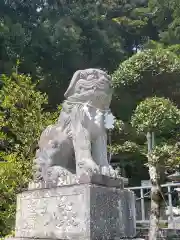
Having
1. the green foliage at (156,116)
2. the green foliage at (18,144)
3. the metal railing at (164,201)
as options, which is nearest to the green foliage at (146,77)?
the green foliage at (156,116)

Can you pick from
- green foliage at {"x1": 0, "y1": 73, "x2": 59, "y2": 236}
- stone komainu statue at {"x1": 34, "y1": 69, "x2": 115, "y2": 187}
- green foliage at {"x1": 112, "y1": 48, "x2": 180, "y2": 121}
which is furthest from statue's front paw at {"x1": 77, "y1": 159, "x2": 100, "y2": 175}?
green foliage at {"x1": 112, "y1": 48, "x2": 180, "y2": 121}

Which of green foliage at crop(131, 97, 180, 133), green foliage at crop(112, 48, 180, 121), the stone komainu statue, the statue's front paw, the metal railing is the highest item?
green foliage at crop(112, 48, 180, 121)

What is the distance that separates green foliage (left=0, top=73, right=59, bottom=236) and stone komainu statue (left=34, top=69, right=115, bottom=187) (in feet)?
2.57

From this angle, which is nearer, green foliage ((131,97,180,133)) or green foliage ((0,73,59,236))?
green foliage ((0,73,59,236))

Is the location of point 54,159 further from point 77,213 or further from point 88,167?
point 77,213

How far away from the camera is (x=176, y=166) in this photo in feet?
27.8

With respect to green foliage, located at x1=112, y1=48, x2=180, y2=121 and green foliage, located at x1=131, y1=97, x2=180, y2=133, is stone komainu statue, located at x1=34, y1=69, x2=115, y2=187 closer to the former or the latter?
green foliage, located at x1=131, y1=97, x2=180, y2=133

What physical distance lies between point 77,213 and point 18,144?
2.12m

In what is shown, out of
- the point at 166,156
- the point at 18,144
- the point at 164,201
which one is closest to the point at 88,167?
the point at 18,144

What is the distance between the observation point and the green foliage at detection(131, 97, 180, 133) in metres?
10.4

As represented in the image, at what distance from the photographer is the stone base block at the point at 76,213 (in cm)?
268

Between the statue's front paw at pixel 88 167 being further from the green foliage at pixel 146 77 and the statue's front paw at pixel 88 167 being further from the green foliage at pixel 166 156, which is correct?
the green foliage at pixel 146 77

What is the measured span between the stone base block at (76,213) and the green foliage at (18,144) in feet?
2.37

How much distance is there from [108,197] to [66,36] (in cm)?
1032
